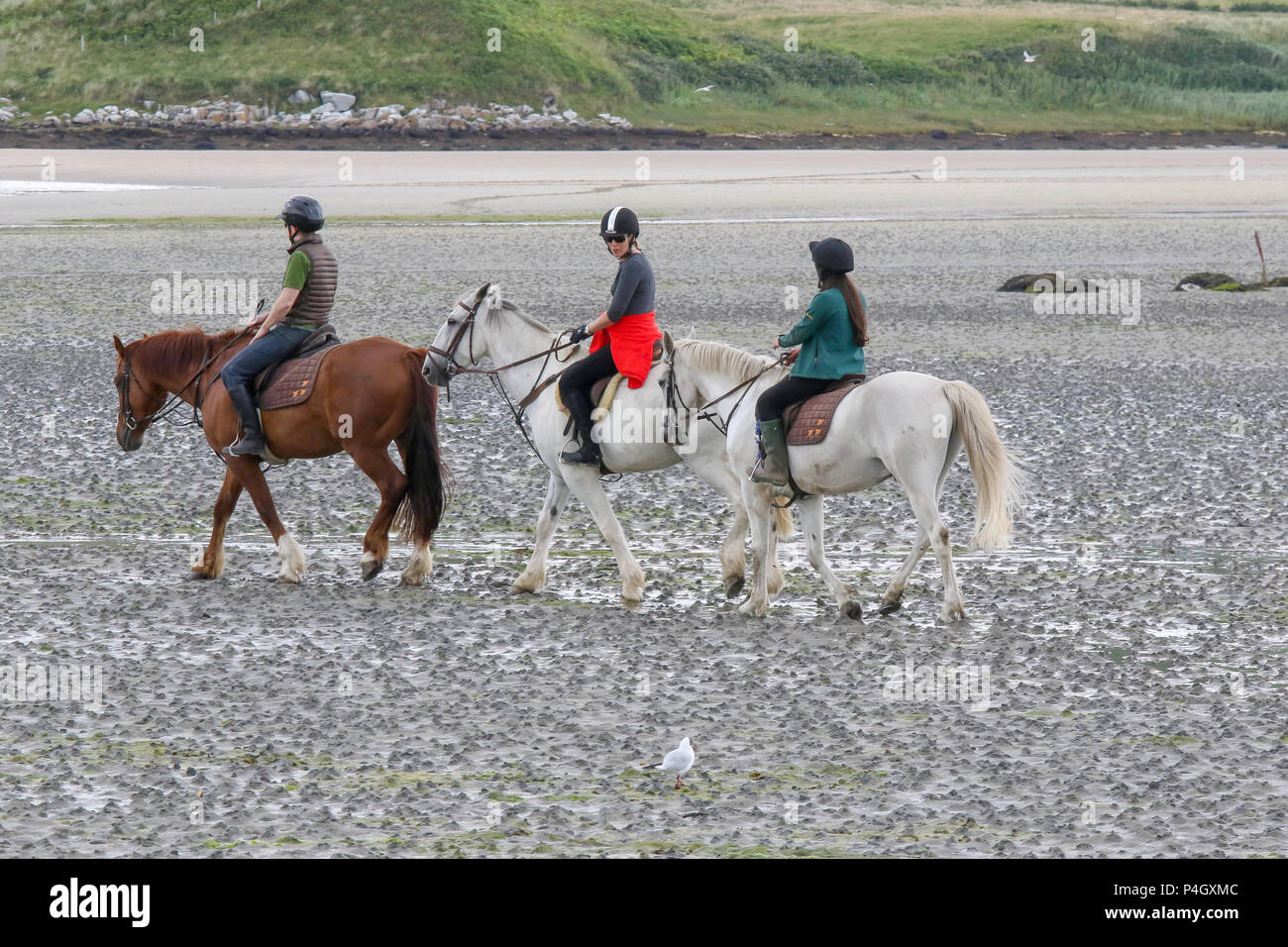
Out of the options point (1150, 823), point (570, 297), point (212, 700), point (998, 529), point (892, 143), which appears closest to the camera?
point (1150, 823)

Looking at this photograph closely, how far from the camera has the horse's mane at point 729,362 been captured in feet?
31.7

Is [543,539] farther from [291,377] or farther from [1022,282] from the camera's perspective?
[1022,282]

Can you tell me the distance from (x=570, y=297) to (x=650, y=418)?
52.2ft

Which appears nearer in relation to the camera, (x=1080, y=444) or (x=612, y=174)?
(x=1080, y=444)

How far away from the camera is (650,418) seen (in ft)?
31.8

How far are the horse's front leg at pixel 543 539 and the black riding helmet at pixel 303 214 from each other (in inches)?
85.1

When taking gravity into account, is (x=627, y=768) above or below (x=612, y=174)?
below

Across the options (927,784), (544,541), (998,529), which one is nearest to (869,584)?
(998,529)

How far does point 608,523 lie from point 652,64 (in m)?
69.8

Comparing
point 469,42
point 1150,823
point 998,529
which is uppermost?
point 469,42

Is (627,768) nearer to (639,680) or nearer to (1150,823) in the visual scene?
(639,680)

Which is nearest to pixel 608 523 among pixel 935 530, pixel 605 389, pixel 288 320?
pixel 605 389

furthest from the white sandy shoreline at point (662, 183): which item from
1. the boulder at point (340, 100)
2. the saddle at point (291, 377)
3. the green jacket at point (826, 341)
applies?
the green jacket at point (826, 341)

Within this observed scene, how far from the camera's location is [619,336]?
31.7 ft
